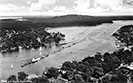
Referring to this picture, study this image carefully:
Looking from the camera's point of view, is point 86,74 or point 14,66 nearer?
point 86,74

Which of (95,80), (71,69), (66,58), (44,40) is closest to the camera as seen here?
(95,80)

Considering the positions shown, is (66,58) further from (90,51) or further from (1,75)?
(1,75)

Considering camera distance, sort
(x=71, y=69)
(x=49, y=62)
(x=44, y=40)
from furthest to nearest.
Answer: (x=44, y=40) → (x=49, y=62) → (x=71, y=69)

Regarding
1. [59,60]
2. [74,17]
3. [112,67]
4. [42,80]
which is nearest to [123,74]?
[112,67]

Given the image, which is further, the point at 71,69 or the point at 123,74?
the point at 71,69

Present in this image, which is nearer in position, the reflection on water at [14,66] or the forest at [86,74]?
the forest at [86,74]

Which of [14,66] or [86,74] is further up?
[86,74]

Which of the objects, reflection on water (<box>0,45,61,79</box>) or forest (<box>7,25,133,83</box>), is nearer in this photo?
forest (<box>7,25,133,83</box>)

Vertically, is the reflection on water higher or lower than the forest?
lower

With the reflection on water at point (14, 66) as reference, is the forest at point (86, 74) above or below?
above
